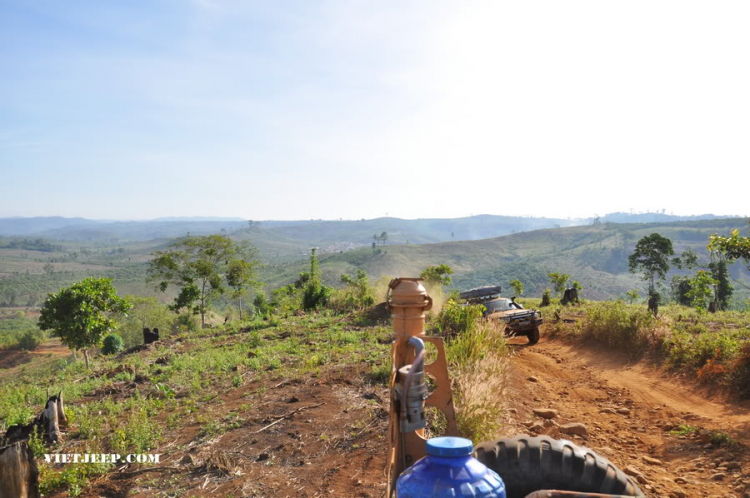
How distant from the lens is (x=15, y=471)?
11.1 ft

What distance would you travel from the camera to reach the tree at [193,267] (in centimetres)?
2634

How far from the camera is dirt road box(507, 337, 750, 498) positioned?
4.14 m

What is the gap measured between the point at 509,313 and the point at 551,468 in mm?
8360

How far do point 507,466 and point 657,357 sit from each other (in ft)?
24.4

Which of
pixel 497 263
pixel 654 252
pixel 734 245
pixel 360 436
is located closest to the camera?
pixel 360 436

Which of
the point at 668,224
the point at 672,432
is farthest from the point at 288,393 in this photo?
the point at 668,224

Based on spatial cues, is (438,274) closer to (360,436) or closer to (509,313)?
(509,313)

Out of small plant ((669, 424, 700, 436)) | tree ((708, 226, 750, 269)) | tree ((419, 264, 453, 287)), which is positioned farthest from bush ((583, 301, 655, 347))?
tree ((419, 264, 453, 287))

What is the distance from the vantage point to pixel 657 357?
8227 millimetres

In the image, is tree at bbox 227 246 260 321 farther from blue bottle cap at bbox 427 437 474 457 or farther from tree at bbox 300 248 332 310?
blue bottle cap at bbox 427 437 474 457

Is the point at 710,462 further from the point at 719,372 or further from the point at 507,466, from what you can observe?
the point at 507,466

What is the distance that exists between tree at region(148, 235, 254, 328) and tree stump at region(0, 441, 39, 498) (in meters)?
23.9

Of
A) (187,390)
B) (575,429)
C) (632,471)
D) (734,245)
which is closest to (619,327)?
(734,245)

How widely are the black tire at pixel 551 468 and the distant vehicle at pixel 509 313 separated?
6752 mm
